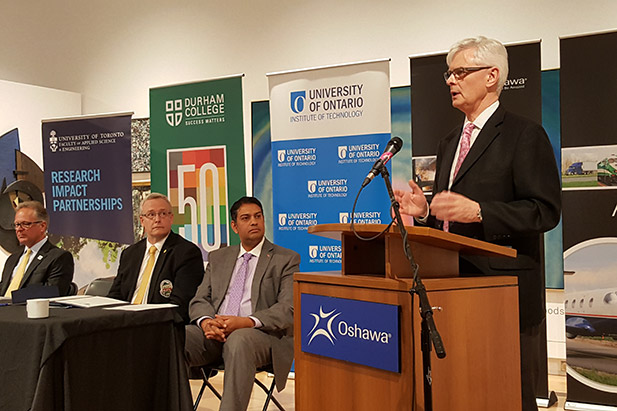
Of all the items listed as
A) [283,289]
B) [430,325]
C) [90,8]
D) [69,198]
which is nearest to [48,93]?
[90,8]

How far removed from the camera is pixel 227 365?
12.4ft

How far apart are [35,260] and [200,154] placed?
1579mm

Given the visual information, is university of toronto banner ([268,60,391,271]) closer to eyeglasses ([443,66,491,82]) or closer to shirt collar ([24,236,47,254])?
shirt collar ([24,236,47,254])

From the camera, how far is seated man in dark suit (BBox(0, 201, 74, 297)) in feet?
15.8

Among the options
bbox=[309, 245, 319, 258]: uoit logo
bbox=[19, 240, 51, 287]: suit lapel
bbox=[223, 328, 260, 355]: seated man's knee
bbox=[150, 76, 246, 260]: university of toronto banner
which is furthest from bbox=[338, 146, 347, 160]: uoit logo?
bbox=[19, 240, 51, 287]: suit lapel

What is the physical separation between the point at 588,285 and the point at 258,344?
220 cm

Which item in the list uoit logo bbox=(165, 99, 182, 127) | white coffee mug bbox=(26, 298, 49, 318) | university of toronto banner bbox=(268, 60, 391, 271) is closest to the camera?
white coffee mug bbox=(26, 298, 49, 318)

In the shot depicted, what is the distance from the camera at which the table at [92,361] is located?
2912 mm

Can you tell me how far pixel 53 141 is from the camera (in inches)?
259

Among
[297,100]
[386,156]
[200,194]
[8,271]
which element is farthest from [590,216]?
[8,271]

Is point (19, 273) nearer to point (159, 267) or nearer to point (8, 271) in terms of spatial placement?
point (8, 271)

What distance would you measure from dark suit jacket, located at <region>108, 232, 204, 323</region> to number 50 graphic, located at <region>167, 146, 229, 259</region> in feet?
3.53

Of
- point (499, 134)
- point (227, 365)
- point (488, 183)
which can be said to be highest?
point (499, 134)

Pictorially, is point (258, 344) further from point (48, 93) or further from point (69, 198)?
point (48, 93)
